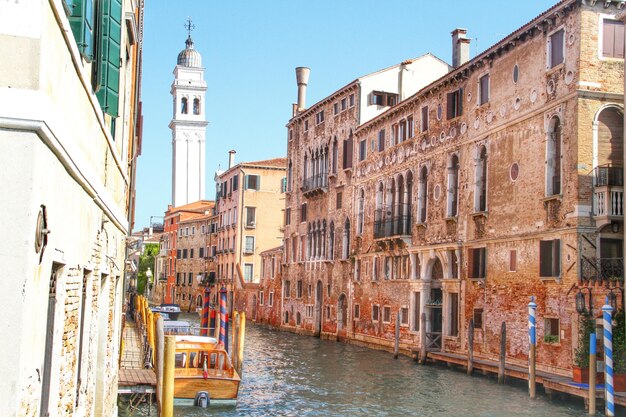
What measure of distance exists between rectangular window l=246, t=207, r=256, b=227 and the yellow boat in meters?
31.6

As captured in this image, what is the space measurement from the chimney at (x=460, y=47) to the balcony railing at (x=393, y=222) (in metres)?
5.69

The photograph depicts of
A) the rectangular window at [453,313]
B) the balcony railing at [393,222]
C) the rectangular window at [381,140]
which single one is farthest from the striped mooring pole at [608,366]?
the rectangular window at [381,140]

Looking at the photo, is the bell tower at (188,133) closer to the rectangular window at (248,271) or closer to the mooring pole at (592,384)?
the rectangular window at (248,271)

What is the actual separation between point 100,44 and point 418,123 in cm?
2156

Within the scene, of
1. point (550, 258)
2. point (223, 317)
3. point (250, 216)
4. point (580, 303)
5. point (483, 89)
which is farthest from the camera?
point (250, 216)

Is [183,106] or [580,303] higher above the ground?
[183,106]

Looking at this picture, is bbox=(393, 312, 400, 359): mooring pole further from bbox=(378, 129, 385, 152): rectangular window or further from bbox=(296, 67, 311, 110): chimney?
bbox=(296, 67, 311, 110): chimney

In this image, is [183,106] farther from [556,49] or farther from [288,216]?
[556,49]

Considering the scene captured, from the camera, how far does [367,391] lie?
19250 millimetres

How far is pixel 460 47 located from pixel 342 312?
11.3 meters

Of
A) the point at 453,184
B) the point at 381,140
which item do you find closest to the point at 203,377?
the point at 453,184

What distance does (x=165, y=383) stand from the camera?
24.6 feet

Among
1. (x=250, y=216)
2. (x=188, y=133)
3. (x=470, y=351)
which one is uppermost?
(x=188, y=133)

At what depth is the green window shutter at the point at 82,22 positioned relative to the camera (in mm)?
4871
